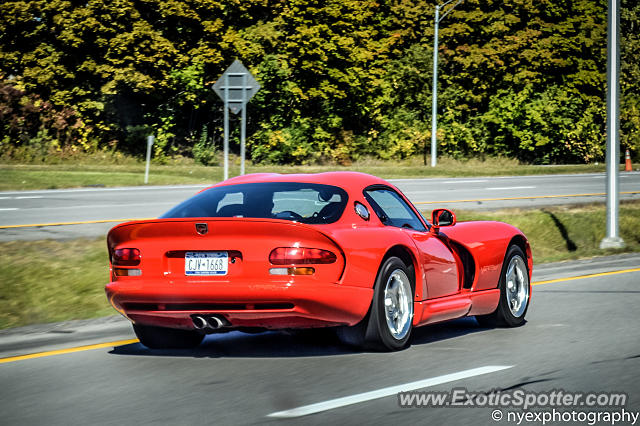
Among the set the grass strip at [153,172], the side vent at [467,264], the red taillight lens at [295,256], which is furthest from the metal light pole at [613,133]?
the grass strip at [153,172]

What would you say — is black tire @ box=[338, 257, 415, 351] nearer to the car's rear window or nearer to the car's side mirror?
the car's rear window

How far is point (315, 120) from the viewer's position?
46.8 metres

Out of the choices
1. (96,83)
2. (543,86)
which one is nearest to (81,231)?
(96,83)

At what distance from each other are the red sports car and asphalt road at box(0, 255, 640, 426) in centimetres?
30

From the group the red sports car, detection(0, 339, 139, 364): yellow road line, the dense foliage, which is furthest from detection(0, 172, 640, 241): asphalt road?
the dense foliage

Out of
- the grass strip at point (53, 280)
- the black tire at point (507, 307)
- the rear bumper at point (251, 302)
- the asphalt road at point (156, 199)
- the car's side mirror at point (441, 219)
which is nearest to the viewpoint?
the rear bumper at point (251, 302)

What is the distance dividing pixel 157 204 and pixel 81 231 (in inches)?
252

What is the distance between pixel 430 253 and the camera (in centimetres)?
787

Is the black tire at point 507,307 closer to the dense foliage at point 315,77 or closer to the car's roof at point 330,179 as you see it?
the car's roof at point 330,179

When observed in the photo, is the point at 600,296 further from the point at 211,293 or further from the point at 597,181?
the point at 597,181

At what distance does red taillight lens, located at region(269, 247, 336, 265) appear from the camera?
6629 mm

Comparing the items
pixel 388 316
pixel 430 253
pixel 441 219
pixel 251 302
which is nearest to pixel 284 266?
pixel 251 302

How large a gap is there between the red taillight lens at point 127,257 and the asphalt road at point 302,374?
0.71 metres

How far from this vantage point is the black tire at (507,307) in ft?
29.1
